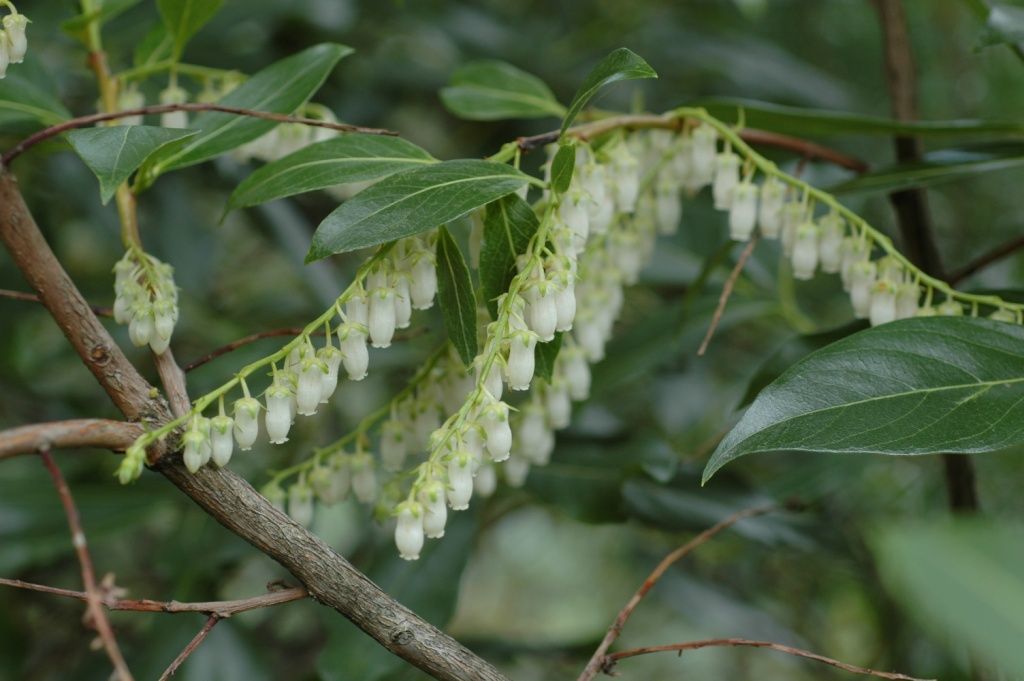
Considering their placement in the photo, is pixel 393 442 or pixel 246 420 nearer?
pixel 246 420

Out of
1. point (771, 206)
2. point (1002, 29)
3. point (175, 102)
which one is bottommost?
point (175, 102)

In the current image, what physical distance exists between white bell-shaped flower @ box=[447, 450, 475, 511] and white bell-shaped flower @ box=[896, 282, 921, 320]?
0.52m

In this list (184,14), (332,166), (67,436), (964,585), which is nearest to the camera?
(964,585)

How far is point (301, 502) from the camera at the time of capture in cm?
109

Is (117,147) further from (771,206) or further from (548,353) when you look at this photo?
(771,206)

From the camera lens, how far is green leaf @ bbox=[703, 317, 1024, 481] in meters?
0.83

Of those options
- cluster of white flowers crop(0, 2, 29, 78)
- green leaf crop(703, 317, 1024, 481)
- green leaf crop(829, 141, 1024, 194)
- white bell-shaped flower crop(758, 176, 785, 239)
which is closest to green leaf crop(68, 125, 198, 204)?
cluster of white flowers crop(0, 2, 29, 78)

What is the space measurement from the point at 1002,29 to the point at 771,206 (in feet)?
0.98

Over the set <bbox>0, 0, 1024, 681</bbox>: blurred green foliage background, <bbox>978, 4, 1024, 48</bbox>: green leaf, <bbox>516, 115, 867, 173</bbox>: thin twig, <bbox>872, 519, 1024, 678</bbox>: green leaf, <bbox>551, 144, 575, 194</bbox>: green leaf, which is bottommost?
<bbox>0, 0, 1024, 681</bbox>: blurred green foliage background

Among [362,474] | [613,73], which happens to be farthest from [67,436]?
[613,73]

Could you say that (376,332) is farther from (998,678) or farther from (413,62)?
(413,62)

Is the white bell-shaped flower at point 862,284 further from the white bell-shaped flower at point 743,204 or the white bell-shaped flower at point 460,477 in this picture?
the white bell-shaped flower at point 460,477

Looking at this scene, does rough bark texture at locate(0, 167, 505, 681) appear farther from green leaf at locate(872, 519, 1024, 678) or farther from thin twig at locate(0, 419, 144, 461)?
green leaf at locate(872, 519, 1024, 678)

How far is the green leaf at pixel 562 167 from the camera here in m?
0.92
